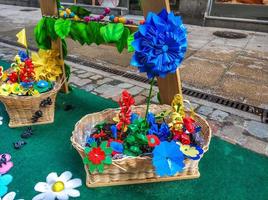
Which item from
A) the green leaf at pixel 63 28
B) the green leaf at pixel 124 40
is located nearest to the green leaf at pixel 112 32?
the green leaf at pixel 124 40

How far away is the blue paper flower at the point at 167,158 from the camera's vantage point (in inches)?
67.0

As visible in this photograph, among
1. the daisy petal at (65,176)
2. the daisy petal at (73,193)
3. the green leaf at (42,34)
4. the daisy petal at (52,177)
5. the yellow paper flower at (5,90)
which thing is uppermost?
the green leaf at (42,34)

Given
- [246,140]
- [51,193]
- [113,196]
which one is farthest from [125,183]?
[246,140]

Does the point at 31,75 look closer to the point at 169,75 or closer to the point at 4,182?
the point at 4,182

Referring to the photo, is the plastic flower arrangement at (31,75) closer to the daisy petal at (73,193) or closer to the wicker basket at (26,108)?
the wicker basket at (26,108)

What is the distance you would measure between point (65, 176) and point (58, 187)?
Answer: 145 millimetres

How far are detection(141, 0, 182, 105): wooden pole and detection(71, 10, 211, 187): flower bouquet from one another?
0.36ft

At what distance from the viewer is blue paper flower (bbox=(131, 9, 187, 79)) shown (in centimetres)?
156

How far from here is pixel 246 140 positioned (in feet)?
8.12

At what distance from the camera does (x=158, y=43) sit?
5.14 ft

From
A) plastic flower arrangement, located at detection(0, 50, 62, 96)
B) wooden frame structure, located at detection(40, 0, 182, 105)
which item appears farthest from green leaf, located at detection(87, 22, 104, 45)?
plastic flower arrangement, located at detection(0, 50, 62, 96)

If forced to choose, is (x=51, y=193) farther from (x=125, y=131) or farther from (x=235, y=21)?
(x=235, y=21)

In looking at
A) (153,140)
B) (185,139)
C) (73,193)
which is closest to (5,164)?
(73,193)

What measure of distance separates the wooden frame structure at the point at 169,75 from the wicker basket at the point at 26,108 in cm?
60
